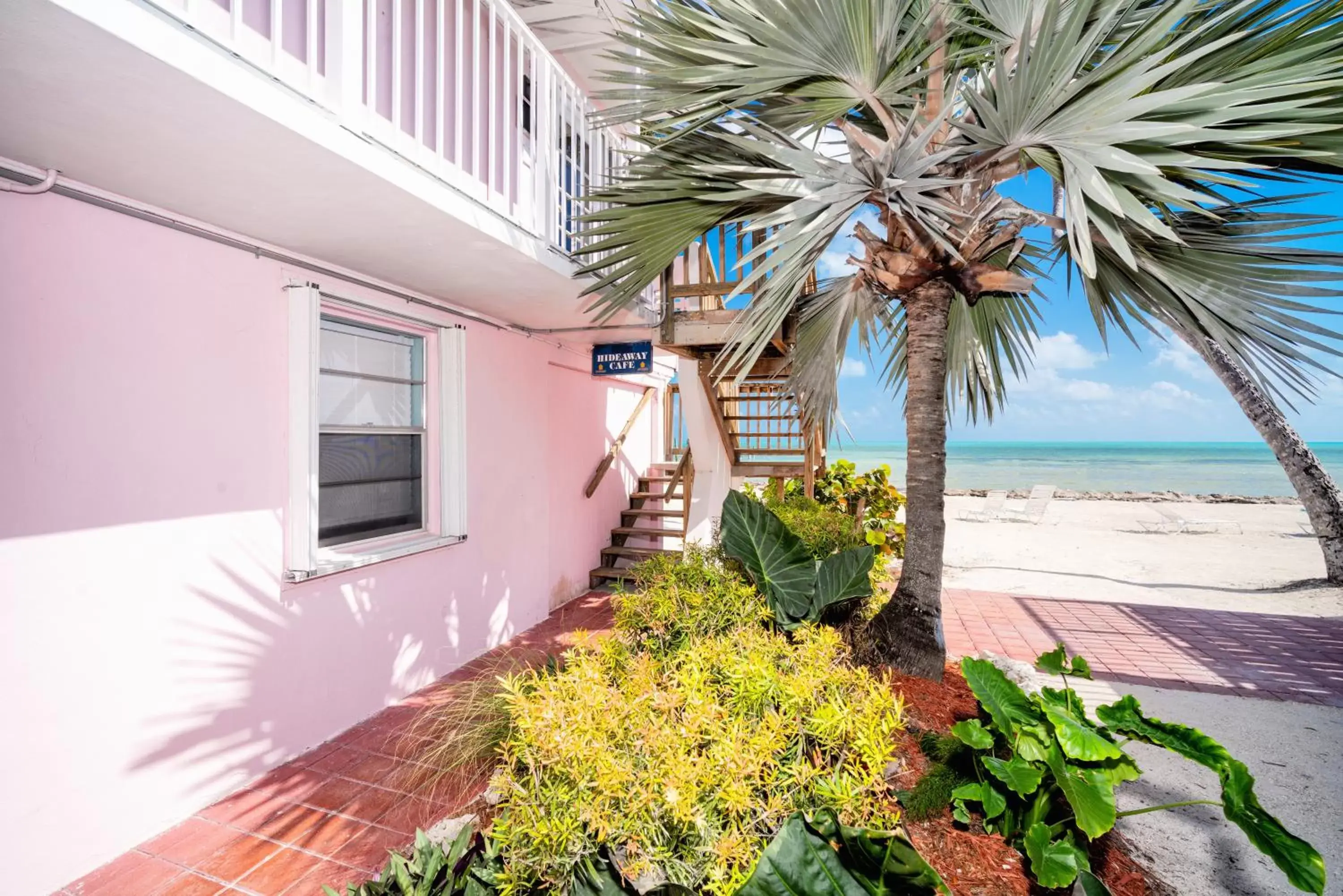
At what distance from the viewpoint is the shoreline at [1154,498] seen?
58.0ft

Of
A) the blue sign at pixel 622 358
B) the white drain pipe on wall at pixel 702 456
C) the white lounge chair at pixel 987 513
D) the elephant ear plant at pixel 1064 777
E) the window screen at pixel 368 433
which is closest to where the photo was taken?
the elephant ear plant at pixel 1064 777

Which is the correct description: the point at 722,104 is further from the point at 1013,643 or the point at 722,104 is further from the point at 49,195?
the point at 1013,643

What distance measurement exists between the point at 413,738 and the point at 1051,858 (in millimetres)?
3011

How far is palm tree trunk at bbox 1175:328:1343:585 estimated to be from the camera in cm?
586

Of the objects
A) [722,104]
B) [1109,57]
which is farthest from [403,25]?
[1109,57]

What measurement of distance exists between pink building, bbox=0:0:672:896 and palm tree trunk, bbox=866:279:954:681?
2.23m

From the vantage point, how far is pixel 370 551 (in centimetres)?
363

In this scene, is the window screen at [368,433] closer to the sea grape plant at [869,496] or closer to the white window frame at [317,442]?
the white window frame at [317,442]

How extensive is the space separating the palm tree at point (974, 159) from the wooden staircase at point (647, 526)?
12.3ft

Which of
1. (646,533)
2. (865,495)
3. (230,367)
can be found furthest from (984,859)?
(865,495)

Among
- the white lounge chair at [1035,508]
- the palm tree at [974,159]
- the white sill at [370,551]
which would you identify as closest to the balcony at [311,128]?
the palm tree at [974,159]

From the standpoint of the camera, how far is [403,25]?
11.7ft

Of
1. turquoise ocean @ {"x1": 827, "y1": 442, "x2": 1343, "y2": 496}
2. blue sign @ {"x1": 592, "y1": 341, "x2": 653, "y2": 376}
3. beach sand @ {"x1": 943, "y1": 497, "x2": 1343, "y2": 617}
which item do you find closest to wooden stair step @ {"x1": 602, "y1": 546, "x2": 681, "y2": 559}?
blue sign @ {"x1": 592, "y1": 341, "x2": 653, "y2": 376}

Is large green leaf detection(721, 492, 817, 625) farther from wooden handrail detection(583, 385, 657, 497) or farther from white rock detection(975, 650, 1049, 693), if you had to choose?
wooden handrail detection(583, 385, 657, 497)
